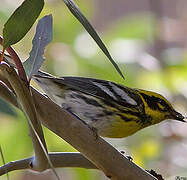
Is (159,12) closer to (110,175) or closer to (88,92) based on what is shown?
(88,92)

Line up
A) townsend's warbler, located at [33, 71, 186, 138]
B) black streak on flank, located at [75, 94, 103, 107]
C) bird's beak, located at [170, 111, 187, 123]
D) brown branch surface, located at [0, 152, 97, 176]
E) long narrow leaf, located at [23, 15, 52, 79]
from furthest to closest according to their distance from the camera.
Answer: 1. bird's beak, located at [170, 111, 187, 123]
2. black streak on flank, located at [75, 94, 103, 107]
3. townsend's warbler, located at [33, 71, 186, 138]
4. brown branch surface, located at [0, 152, 97, 176]
5. long narrow leaf, located at [23, 15, 52, 79]

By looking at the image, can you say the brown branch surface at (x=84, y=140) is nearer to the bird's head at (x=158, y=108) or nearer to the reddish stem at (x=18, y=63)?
the reddish stem at (x=18, y=63)

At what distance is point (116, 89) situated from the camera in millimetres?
2201

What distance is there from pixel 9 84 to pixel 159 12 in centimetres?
155

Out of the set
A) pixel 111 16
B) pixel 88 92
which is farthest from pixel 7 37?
pixel 111 16

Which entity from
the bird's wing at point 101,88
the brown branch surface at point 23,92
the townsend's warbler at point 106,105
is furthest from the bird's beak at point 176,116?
the brown branch surface at point 23,92

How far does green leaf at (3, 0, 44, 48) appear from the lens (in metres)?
0.86

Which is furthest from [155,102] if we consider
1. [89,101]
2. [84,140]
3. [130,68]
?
[84,140]

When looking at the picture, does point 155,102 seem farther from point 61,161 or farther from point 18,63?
point 18,63

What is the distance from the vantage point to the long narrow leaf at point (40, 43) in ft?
3.04

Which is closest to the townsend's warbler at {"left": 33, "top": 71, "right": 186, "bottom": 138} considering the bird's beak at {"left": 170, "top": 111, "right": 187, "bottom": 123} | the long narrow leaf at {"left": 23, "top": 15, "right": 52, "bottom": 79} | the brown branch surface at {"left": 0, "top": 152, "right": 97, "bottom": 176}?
the bird's beak at {"left": 170, "top": 111, "right": 187, "bottom": 123}

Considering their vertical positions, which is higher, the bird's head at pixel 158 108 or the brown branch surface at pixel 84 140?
the brown branch surface at pixel 84 140

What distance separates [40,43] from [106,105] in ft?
3.95

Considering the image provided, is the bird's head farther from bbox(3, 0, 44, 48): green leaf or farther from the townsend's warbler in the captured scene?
bbox(3, 0, 44, 48): green leaf
